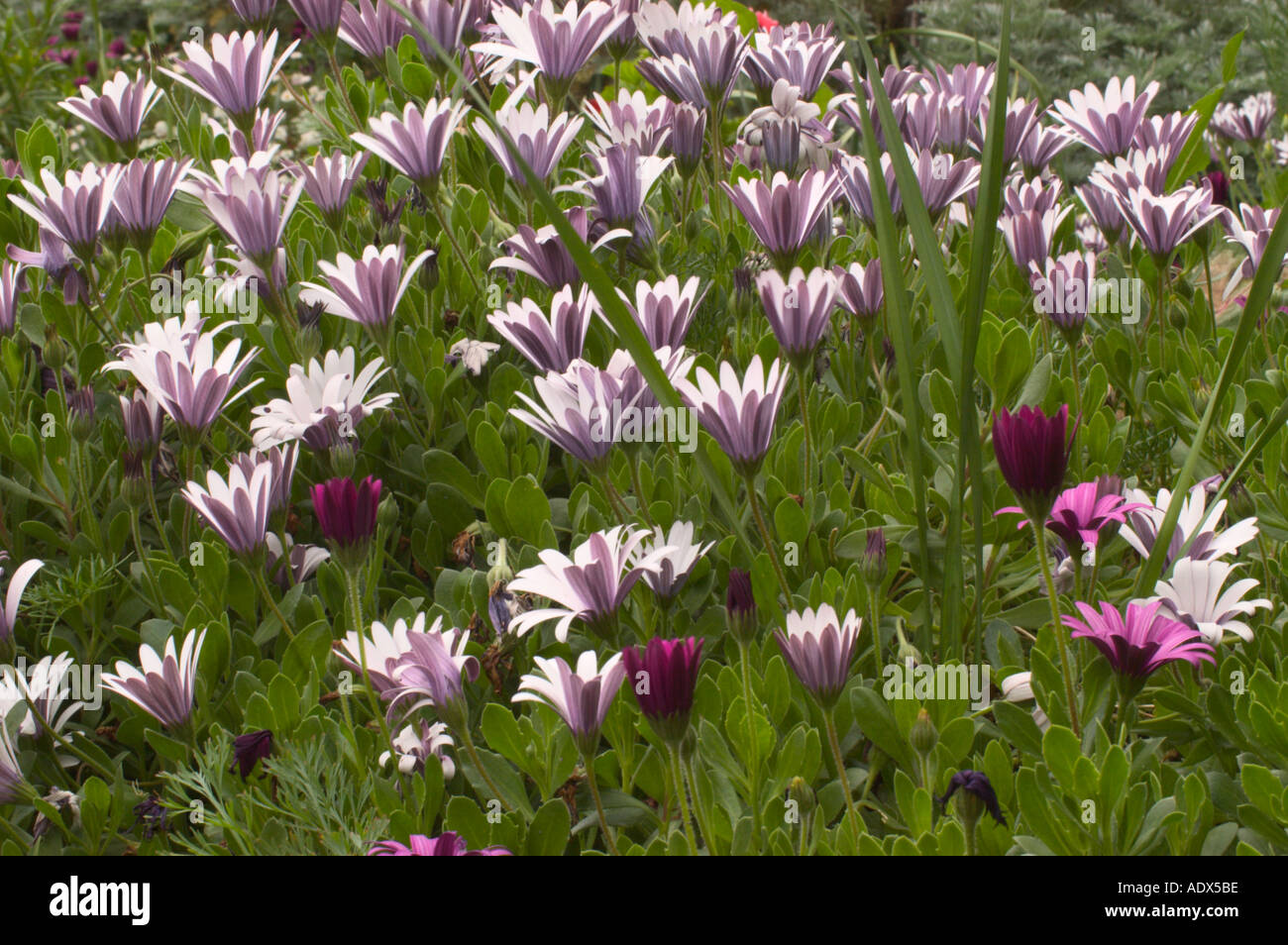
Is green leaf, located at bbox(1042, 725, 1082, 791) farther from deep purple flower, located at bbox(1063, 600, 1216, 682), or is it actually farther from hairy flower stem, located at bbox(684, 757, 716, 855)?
hairy flower stem, located at bbox(684, 757, 716, 855)

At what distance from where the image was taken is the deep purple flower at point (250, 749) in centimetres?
143

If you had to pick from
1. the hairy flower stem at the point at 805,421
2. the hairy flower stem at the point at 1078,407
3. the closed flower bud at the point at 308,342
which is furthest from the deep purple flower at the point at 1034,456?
the closed flower bud at the point at 308,342

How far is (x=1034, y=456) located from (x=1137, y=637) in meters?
0.22

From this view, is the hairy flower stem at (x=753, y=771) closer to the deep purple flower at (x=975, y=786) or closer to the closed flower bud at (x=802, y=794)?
the closed flower bud at (x=802, y=794)

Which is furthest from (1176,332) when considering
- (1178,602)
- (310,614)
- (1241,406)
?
(310,614)

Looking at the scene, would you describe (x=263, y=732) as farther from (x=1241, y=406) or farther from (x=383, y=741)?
(x=1241, y=406)

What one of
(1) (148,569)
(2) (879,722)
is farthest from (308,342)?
(2) (879,722)

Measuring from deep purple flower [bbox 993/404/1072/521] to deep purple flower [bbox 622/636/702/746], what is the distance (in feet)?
1.41

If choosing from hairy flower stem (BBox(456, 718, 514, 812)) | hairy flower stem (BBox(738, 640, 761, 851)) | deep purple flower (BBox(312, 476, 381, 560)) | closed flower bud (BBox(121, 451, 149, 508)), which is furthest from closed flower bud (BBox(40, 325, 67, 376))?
hairy flower stem (BBox(738, 640, 761, 851))

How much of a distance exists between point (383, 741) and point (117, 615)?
62 cm

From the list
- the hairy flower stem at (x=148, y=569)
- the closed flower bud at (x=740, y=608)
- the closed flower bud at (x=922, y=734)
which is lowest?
the closed flower bud at (x=922, y=734)

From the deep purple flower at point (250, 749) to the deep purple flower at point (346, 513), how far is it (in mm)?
244

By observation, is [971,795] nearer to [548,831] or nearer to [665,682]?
[665,682]

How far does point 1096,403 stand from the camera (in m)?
2.09
